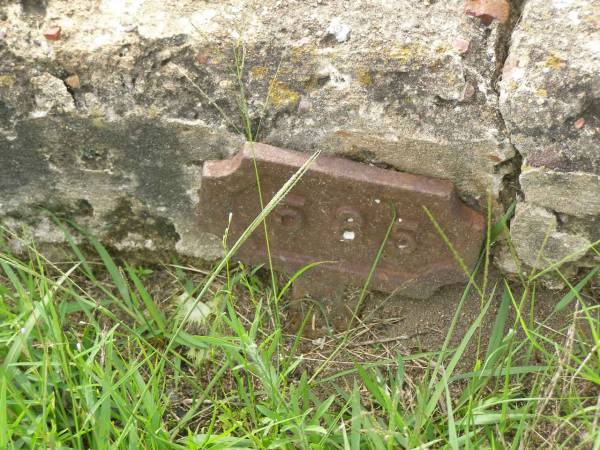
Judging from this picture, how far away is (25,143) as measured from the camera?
197cm

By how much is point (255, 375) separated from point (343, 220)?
433 mm

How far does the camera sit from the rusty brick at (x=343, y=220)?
→ 5.87ft

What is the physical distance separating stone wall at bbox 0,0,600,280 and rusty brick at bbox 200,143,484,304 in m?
0.06

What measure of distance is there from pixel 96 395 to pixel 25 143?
2.22 feet

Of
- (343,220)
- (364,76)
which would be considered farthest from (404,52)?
(343,220)

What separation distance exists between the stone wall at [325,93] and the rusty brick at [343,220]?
61 millimetres

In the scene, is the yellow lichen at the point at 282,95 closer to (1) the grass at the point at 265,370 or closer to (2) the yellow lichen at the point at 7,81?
Answer: (1) the grass at the point at 265,370

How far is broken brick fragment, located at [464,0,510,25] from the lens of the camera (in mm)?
1727

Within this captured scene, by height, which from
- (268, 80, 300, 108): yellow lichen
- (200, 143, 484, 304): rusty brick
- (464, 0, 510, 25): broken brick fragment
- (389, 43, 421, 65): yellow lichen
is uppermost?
(464, 0, 510, 25): broken brick fragment

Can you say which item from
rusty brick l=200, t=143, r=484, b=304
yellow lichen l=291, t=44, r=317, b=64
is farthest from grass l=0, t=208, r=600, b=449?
yellow lichen l=291, t=44, r=317, b=64

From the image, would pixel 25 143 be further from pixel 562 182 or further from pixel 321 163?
pixel 562 182

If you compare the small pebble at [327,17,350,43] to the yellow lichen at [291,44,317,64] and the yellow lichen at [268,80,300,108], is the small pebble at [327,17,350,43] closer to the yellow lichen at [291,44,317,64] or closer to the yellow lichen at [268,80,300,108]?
the yellow lichen at [291,44,317,64]

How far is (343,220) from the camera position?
188cm

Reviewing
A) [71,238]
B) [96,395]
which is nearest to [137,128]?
[71,238]
